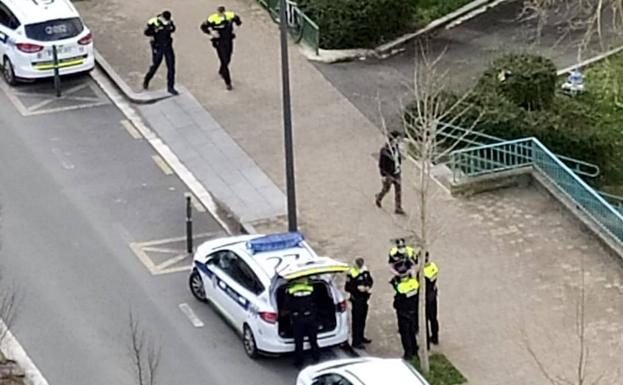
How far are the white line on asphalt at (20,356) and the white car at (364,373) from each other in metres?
3.71

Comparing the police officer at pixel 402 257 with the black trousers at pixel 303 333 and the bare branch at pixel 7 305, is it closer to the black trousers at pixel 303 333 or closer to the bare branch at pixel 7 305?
the black trousers at pixel 303 333

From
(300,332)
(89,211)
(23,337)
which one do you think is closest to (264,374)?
(300,332)

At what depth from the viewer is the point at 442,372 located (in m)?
23.9

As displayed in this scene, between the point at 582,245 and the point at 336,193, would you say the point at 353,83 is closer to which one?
the point at 336,193

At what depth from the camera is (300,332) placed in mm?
23688

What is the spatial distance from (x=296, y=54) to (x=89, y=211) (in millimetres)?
6974

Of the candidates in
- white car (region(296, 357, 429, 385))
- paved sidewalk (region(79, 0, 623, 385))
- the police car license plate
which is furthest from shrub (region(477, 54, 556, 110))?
white car (region(296, 357, 429, 385))

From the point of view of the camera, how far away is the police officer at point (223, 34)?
3216 cm

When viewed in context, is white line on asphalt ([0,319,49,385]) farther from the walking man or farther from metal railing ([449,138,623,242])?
metal railing ([449,138,623,242])

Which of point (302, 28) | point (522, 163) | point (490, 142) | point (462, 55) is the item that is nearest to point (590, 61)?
point (462, 55)

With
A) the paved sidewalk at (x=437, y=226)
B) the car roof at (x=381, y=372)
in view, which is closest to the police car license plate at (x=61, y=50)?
the paved sidewalk at (x=437, y=226)

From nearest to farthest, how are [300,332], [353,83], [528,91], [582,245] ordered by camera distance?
[300,332], [582,245], [528,91], [353,83]

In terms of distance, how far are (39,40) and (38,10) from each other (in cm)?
63

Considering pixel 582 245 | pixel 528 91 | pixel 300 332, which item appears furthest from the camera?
pixel 528 91
